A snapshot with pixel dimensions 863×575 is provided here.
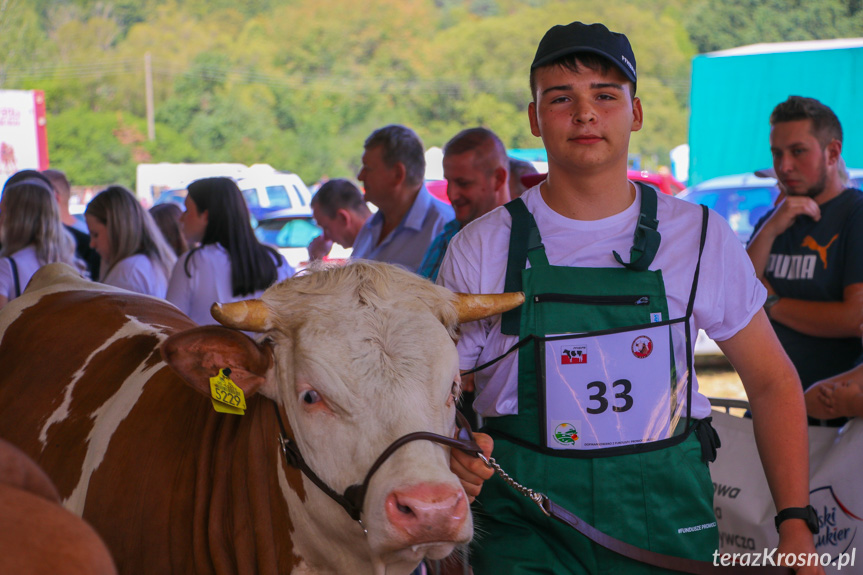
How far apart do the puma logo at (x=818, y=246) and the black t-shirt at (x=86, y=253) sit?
5381 millimetres

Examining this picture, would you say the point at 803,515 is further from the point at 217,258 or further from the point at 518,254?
the point at 217,258

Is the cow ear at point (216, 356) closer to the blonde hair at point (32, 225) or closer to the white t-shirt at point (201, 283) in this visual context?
the white t-shirt at point (201, 283)

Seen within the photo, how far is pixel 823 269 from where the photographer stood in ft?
12.3

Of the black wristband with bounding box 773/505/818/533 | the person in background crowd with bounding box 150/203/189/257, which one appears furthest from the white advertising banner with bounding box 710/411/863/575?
the person in background crowd with bounding box 150/203/189/257

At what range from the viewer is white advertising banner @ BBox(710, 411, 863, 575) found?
3.03 metres

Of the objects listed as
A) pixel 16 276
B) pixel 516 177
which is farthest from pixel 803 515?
pixel 16 276

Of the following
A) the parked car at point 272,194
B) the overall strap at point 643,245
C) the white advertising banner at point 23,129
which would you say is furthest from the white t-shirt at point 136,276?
the white advertising banner at point 23,129

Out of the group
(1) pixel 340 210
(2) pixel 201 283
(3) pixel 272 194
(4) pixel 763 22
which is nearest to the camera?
(2) pixel 201 283

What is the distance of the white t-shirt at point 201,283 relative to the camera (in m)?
4.67

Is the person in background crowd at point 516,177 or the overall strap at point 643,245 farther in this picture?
the person in background crowd at point 516,177

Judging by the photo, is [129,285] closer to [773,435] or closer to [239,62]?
[773,435]

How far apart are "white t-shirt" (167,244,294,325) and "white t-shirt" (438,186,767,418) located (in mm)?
2748

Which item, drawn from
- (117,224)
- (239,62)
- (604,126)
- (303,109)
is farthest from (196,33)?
(604,126)

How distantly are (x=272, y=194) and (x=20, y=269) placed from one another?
44.6 feet
